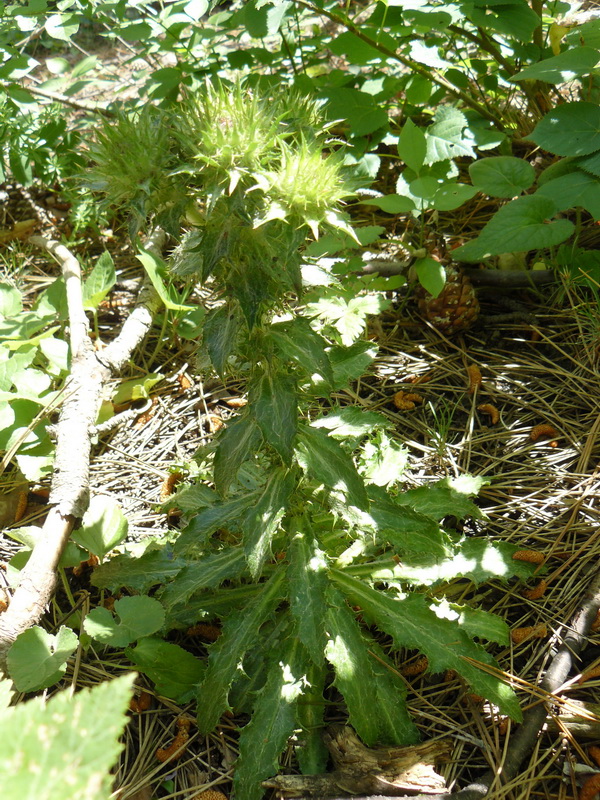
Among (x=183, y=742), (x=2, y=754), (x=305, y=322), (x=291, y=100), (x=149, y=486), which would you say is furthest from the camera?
(x=149, y=486)

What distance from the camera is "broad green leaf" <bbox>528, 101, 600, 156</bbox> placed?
7.75 feet

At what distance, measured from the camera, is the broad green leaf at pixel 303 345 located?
1513mm

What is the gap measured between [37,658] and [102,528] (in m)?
0.45

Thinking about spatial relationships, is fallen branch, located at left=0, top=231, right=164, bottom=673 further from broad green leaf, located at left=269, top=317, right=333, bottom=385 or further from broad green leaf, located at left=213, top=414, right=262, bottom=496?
broad green leaf, located at left=269, top=317, right=333, bottom=385

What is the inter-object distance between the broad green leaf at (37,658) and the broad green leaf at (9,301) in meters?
1.48

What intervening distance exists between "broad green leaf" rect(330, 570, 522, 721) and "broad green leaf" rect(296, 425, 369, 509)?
0.35 m

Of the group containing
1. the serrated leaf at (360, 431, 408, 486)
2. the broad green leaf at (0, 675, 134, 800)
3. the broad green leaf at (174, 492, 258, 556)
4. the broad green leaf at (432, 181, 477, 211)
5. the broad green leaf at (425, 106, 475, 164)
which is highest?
the broad green leaf at (0, 675, 134, 800)

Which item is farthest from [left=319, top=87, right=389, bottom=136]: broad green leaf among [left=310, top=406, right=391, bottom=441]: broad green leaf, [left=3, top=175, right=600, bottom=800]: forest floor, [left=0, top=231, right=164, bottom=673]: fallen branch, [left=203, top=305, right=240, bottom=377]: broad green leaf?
[left=203, top=305, right=240, bottom=377]: broad green leaf

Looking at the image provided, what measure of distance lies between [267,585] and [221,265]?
87 centimetres

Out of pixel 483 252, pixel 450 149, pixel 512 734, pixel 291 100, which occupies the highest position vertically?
pixel 291 100

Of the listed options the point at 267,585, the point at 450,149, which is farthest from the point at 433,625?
the point at 450,149

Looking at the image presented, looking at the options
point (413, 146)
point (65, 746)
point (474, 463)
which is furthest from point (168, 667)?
point (413, 146)

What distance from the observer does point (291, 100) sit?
146 cm

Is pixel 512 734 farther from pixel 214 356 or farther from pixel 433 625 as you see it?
pixel 214 356
